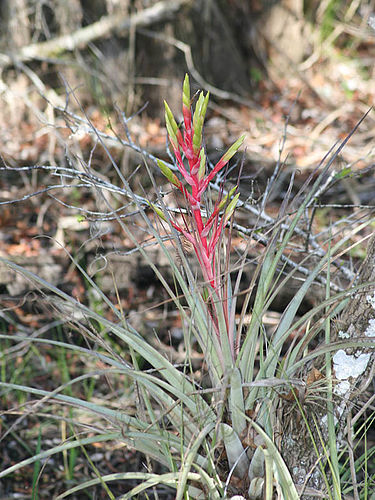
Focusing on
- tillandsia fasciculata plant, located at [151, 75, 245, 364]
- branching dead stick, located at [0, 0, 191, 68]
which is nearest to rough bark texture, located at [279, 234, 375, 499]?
tillandsia fasciculata plant, located at [151, 75, 245, 364]

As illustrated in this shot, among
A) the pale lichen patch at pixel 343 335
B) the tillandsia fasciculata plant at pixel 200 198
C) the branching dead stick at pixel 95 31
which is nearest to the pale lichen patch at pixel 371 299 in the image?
the pale lichen patch at pixel 343 335

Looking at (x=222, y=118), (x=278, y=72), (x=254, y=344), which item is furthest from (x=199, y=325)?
(x=278, y=72)

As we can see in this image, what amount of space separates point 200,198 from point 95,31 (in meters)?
3.32

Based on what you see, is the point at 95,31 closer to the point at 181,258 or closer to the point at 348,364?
the point at 181,258

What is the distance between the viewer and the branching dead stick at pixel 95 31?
4.05 m

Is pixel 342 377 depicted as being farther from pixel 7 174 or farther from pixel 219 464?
pixel 7 174

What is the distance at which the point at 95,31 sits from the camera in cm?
409

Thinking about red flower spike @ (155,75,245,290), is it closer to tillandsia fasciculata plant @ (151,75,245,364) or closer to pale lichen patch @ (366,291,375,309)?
tillandsia fasciculata plant @ (151,75,245,364)

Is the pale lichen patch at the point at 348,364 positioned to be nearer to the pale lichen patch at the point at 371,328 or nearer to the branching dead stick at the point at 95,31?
the pale lichen patch at the point at 371,328

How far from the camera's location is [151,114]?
430 cm

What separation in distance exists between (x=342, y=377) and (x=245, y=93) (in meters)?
3.72

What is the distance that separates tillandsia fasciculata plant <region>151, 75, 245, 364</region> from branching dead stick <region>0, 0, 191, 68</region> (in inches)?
126

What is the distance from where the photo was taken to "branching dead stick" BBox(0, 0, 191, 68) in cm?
405

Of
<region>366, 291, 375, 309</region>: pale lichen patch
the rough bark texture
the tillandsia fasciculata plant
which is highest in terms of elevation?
the tillandsia fasciculata plant
